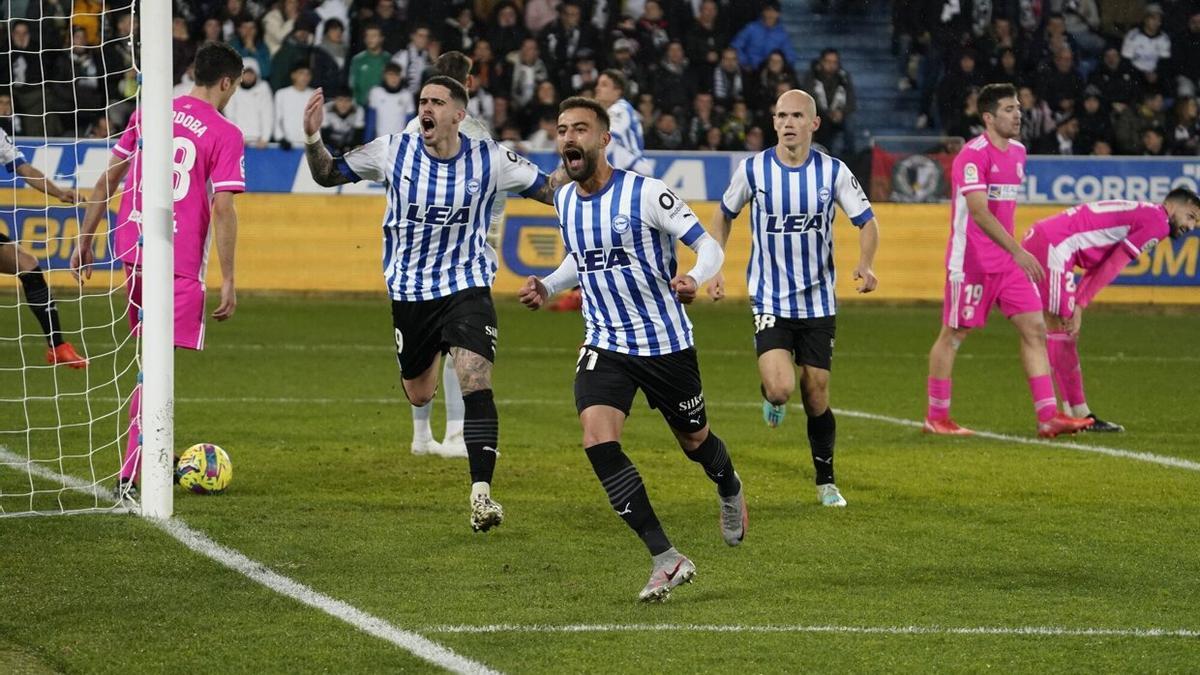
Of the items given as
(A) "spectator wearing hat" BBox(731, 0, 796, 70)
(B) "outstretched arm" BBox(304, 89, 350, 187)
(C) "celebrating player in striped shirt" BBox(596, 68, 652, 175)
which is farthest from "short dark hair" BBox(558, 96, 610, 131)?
(A) "spectator wearing hat" BBox(731, 0, 796, 70)

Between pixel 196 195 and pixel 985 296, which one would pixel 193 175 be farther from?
pixel 985 296

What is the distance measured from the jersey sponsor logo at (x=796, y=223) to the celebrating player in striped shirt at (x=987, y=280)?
8.32 feet

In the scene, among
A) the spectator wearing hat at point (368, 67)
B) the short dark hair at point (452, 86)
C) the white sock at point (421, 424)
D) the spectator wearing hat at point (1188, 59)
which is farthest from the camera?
the spectator wearing hat at point (1188, 59)

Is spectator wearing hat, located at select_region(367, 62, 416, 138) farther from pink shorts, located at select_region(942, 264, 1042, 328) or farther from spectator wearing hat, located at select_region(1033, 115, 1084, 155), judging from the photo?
pink shorts, located at select_region(942, 264, 1042, 328)

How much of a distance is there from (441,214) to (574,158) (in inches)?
66.2

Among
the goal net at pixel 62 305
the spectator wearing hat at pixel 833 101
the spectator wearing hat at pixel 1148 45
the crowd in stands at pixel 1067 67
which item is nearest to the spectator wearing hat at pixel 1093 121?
the crowd in stands at pixel 1067 67

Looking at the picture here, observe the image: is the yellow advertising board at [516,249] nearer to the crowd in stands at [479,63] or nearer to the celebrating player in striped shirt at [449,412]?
the crowd in stands at [479,63]

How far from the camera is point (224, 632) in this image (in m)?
5.32

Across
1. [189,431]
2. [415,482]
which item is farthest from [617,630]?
[189,431]

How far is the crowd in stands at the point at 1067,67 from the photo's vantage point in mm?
21359

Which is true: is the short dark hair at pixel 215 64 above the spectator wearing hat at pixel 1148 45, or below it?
below

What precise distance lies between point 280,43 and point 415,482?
12764 millimetres

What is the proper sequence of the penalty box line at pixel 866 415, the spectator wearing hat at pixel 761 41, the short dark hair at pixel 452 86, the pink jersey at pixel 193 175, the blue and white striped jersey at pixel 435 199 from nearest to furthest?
the short dark hair at pixel 452 86 < the blue and white striped jersey at pixel 435 199 < the pink jersey at pixel 193 175 < the penalty box line at pixel 866 415 < the spectator wearing hat at pixel 761 41

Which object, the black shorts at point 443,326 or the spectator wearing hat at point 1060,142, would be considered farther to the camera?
the spectator wearing hat at point 1060,142
